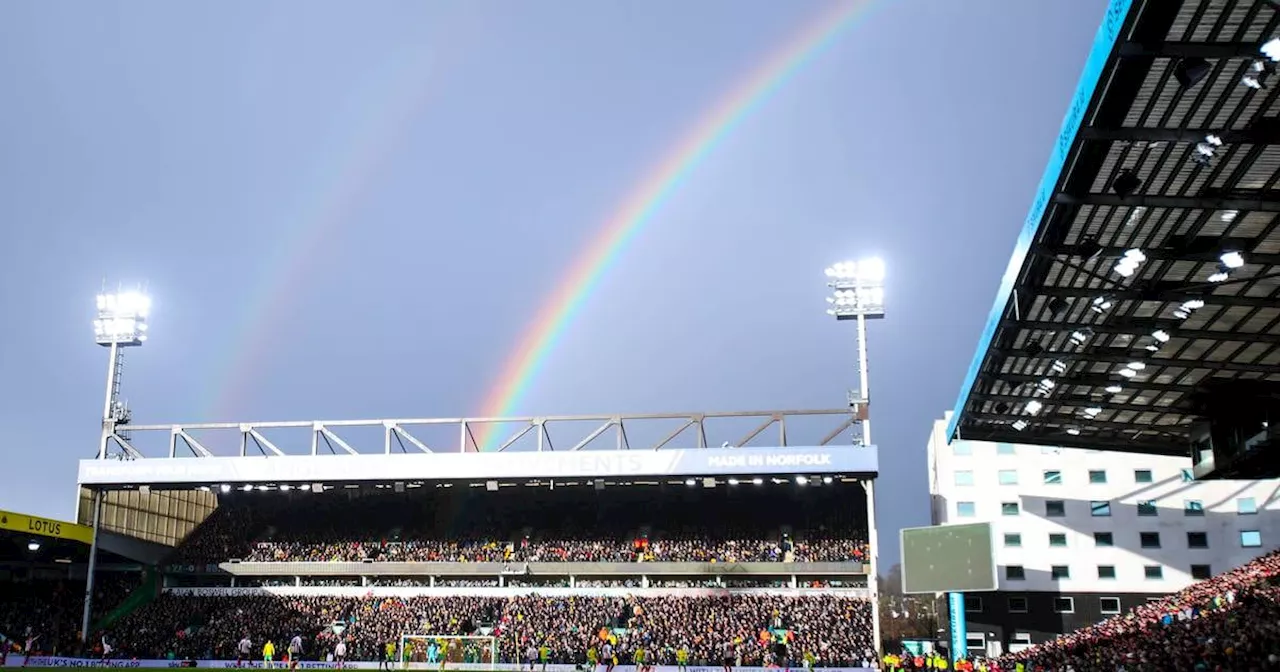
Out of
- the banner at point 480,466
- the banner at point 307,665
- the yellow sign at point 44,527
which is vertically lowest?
the banner at point 307,665

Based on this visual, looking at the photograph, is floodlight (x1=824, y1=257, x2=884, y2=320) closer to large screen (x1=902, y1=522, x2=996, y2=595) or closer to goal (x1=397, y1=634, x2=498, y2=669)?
large screen (x1=902, y1=522, x2=996, y2=595)

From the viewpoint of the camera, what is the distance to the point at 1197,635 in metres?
29.5

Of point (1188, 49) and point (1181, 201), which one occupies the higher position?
point (1188, 49)

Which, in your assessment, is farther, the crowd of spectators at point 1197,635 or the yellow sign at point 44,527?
the yellow sign at point 44,527

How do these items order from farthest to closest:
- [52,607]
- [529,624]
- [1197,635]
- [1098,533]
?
[52,607], [1098,533], [529,624], [1197,635]

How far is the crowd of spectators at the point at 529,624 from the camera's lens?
48844mm

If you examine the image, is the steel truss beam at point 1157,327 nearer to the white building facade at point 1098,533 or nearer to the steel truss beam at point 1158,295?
the steel truss beam at point 1158,295

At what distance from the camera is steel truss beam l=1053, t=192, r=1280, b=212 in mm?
21344

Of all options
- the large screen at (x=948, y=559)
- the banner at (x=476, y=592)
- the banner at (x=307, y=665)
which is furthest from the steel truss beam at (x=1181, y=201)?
the banner at (x=476, y=592)

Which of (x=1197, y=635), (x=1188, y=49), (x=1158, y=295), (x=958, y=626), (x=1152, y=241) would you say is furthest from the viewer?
(x=958, y=626)

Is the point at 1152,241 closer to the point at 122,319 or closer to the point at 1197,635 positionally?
the point at 1197,635

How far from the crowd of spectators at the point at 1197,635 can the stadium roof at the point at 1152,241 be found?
631 cm

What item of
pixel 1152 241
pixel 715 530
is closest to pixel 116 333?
pixel 715 530

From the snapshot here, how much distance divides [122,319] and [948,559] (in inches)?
1851
